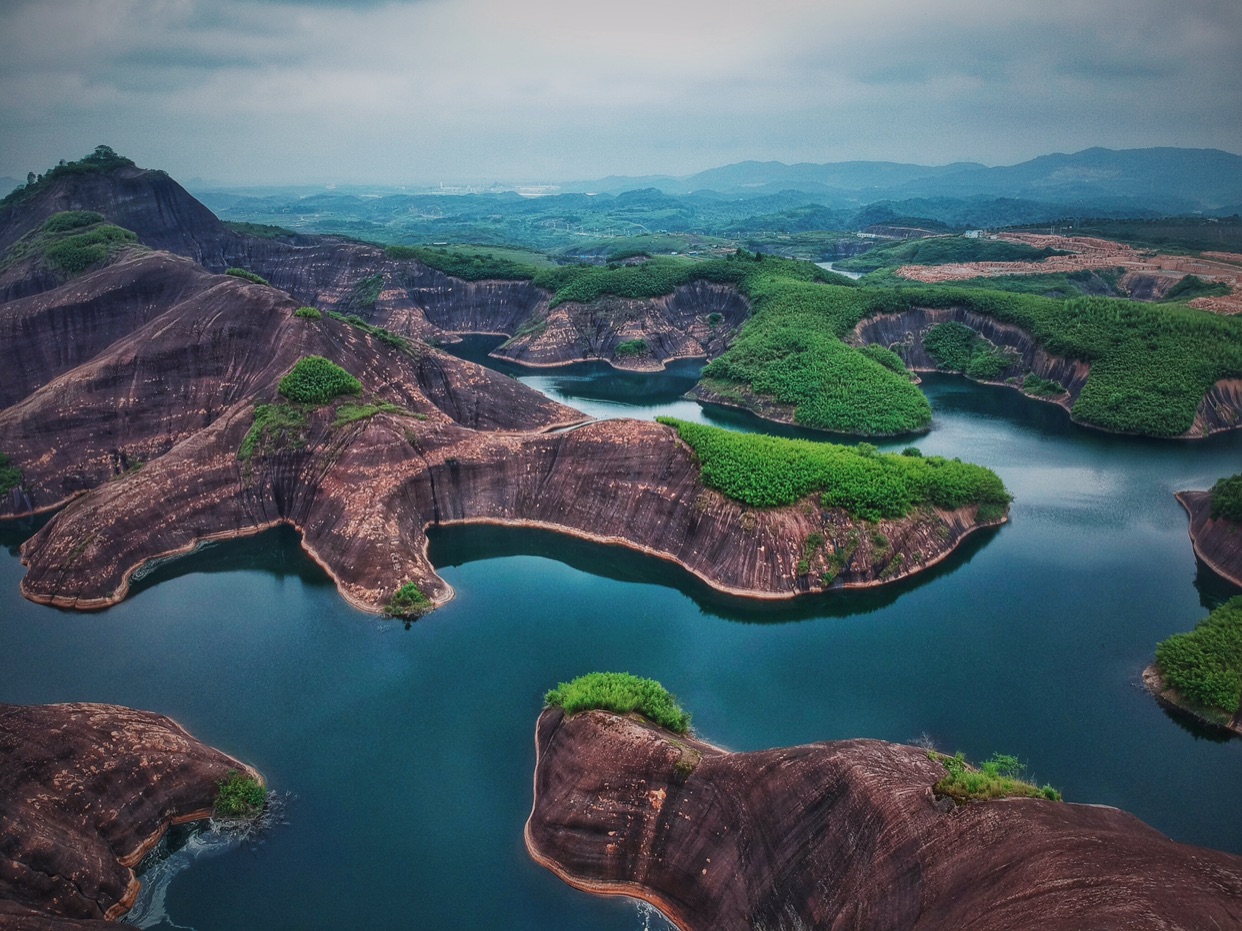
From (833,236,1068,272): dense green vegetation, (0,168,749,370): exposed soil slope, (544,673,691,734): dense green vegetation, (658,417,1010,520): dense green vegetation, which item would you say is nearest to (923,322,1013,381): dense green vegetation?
(0,168,749,370): exposed soil slope

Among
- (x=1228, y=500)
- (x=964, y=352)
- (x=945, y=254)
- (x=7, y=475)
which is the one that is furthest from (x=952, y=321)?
Result: (x=7, y=475)

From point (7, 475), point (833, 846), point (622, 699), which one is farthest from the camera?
point (7, 475)

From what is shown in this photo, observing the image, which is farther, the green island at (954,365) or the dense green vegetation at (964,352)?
the dense green vegetation at (964,352)

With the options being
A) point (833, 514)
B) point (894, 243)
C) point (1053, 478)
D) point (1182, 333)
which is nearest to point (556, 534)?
point (833, 514)

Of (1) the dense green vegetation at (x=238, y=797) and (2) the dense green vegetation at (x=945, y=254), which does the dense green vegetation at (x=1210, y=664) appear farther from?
(2) the dense green vegetation at (x=945, y=254)

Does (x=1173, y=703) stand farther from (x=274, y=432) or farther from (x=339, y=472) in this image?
(x=274, y=432)

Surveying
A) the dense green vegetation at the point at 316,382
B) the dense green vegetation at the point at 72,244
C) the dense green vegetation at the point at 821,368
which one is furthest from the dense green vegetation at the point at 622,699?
the dense green vegetation at the point at 72,244

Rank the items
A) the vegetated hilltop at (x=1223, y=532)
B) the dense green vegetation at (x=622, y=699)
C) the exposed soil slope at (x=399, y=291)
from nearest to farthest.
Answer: the dense green vegetation at (x=622, y=699) < the vegetated hilltop at (x=1223, y=532) < the exposed soil slope at (x=399, y=291)
